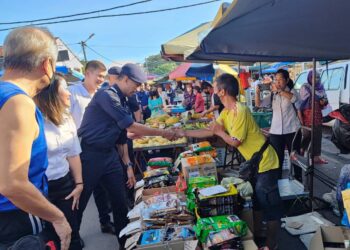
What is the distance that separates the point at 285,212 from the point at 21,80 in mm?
3590

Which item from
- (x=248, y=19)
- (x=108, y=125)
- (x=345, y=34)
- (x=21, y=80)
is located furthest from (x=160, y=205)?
(x=345, y=34)

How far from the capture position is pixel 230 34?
246 cm

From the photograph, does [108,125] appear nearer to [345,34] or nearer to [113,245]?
[113,245]

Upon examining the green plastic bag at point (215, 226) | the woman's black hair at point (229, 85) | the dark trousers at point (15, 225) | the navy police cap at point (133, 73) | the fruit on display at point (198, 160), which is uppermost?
the navy police cap at point (133, 73)

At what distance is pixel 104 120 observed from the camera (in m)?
2.99

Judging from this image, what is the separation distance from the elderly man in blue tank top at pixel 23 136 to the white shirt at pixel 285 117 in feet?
12.7

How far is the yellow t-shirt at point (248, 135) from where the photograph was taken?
277cm

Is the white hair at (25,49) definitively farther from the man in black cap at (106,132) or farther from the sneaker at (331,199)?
the sneaker at (331,199)

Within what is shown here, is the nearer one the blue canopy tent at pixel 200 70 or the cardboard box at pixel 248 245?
the cardboard box at pixel 248 245

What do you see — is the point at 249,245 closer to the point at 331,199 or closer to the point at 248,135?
the point at 248,135

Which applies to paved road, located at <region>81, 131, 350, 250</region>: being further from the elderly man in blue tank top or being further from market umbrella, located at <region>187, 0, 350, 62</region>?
the elderly man in blue tank top

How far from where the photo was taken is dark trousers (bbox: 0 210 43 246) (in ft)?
4.41

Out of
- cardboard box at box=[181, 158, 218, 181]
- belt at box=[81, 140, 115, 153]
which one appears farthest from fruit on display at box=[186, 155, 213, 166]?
belt at box=[81, 140, 115, 153]

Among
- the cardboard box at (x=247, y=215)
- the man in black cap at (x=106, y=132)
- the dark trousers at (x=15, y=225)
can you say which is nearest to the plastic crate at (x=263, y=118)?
the man in black cap at (x=106, y=132)
